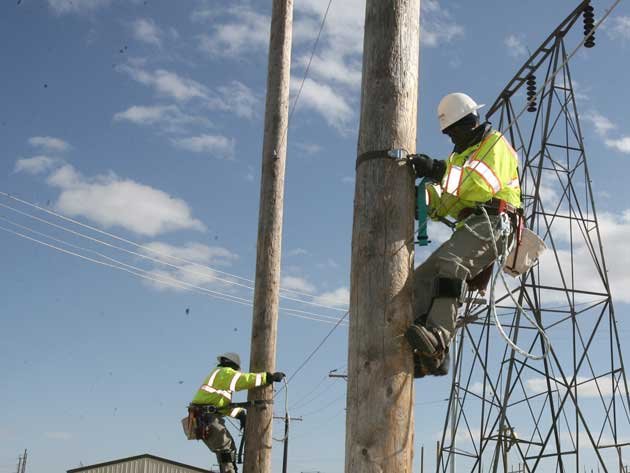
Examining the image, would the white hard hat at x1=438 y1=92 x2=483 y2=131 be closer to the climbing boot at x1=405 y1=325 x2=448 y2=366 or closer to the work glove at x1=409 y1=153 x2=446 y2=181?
the work glove at x1=409 y1=153 x2=446 y2=181

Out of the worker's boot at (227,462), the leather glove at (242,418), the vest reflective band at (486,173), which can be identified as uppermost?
the vest reflective band at (486,173)

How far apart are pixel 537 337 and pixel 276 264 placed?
10159mm

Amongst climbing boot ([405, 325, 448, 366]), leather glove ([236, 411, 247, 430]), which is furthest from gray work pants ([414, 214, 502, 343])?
leather glove ([236, 411, 247, 430])

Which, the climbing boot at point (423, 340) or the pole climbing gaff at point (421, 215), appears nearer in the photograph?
the climbing boot at point (423, 340)

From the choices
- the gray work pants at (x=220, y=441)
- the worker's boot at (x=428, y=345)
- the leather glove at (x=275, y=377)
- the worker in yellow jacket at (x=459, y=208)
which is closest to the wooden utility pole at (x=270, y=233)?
the leather glove at (x=275, y=377)

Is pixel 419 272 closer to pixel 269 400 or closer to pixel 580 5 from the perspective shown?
pixel 269 400

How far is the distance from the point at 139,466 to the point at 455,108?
24.9m

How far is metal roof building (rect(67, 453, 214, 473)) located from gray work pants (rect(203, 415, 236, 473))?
1855cm

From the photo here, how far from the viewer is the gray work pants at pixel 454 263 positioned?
155 inches

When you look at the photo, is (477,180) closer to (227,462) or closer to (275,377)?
(275,377)

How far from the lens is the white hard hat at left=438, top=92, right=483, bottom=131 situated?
14.9 feet

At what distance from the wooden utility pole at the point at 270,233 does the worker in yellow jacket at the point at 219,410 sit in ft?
1.70

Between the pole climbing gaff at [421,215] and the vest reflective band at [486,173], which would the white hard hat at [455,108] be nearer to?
the vest reflective band at [486,173]

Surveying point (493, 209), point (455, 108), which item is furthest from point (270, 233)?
point (493, 209)
